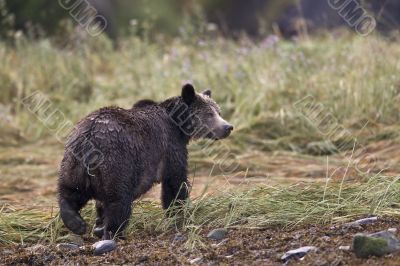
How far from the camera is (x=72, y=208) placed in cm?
595

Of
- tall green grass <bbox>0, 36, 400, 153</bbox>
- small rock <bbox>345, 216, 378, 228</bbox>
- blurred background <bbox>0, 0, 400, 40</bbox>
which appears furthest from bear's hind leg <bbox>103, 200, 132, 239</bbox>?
blurred background <bbox>0, 0, 400, 40</bbox>

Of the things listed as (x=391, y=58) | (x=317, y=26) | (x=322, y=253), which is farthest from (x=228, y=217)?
(x=317, y=26)

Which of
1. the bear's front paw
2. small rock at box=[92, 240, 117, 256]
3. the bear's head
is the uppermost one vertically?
the bear's head

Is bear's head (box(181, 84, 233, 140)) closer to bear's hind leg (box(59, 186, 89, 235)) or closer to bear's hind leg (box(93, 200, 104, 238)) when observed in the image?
bear's hind leg (box(93, 200, 104, 238))

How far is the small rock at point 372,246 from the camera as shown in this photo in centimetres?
460

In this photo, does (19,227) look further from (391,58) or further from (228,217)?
(391,58)

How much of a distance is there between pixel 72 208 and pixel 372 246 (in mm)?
2266

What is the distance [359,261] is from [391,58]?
6.87 m

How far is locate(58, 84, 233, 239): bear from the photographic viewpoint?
19.0ft

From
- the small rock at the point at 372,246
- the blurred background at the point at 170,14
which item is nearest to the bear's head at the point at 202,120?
the small rock at the point at 372,246

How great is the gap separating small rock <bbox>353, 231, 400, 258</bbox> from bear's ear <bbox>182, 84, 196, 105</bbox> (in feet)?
8.78

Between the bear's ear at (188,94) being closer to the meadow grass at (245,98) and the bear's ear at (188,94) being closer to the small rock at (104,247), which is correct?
the meadow grass at (245,98)

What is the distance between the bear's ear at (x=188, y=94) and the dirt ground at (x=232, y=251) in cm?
157

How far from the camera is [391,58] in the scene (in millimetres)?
11039
